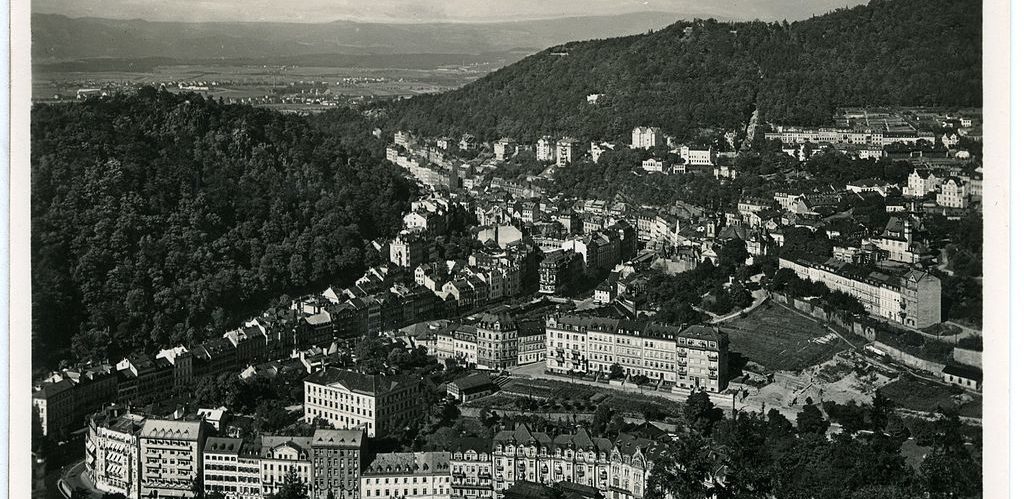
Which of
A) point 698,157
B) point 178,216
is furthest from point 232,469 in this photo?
point 698,157

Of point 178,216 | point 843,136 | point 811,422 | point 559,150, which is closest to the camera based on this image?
point 811,422

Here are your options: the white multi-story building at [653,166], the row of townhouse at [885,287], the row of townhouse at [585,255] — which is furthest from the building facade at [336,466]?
the white multi-story building at [653,166]

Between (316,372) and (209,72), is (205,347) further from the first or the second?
(209,72)

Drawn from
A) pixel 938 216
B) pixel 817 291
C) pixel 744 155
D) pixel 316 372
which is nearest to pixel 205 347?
pixel 316 372

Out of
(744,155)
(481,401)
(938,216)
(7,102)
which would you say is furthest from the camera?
(744,155)

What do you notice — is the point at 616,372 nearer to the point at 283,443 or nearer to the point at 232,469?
the point at 283,443

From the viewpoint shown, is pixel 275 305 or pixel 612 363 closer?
pixel 612 363
